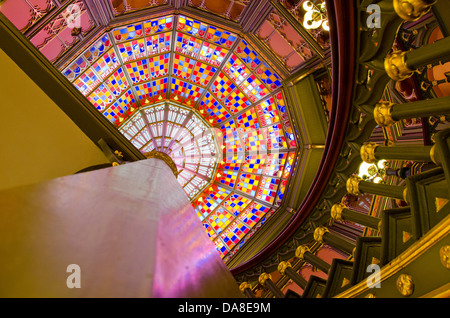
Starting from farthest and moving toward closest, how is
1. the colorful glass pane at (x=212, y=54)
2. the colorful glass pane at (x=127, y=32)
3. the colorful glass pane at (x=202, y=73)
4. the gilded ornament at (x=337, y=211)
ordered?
the colorful glass pane at (x=202, y=73) < the colorful glass pane at (x=212, y=54) < the colorful glass pane at (x=127, y=32) < the gilded ornament at (x=337, y=211)

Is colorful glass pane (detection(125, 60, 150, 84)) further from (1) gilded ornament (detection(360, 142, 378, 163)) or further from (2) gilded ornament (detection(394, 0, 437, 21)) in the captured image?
(2) gilded ornament (detection(394, 0, 437, 21))

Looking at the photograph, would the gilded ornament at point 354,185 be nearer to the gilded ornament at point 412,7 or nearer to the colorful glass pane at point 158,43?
the gilded ornament at point 412,7

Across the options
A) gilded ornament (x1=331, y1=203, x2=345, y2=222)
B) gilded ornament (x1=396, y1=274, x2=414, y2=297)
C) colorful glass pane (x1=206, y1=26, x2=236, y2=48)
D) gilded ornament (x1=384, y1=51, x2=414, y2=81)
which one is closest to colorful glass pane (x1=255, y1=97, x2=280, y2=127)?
colorful glass pane (x1=206, y1=26, x2=236, y2=48)

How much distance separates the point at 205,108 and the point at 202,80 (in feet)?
3.60

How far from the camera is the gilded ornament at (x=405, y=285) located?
2305mm

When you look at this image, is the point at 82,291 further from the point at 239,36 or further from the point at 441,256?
the point at 239,36

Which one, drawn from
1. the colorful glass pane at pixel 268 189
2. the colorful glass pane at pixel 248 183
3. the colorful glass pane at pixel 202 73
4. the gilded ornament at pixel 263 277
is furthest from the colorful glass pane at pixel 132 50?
the gilded ornament at pixel 263 277

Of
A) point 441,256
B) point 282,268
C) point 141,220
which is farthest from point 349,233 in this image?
point 141,220

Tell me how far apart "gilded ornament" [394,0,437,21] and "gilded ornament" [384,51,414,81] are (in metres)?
0.32

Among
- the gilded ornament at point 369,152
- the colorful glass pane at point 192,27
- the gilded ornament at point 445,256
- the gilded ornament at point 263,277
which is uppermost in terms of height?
the colorful glass pane at point 192,27

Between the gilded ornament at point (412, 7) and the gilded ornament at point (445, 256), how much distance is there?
1.65 meters

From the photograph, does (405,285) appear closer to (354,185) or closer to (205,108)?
(354,185)

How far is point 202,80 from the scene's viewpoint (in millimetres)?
10734

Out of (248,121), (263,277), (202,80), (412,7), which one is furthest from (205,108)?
(412,7)
